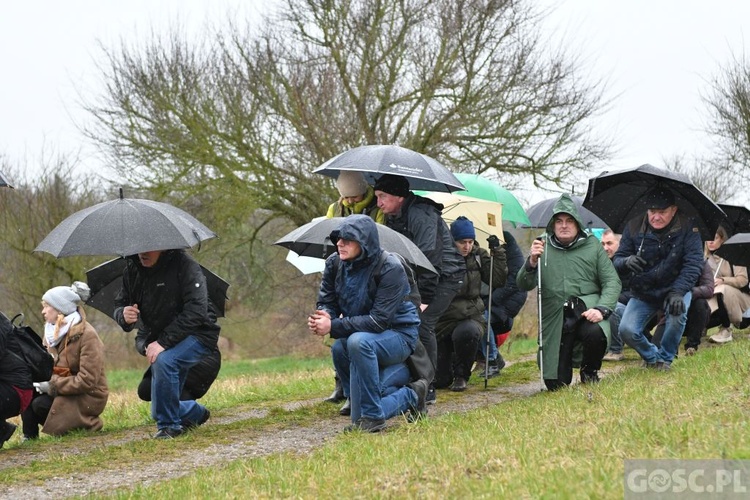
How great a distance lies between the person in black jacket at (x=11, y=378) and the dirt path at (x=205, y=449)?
0.36 metres

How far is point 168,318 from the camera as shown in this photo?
7664 mm

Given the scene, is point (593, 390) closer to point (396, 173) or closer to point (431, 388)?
point (431, 388)

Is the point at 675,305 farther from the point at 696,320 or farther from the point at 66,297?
the point at 66,297

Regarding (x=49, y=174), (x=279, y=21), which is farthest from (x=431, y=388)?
(x=49, y=174)

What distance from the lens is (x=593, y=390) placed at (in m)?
7.82

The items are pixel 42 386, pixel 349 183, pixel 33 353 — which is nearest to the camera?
pixel 33 353

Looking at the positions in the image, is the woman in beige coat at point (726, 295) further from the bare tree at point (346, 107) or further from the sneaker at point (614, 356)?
the bare tree at point (346, 107)

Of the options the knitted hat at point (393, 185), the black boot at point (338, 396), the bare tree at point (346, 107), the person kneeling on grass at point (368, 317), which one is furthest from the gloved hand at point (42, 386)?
the bare tree at point (346, 107)

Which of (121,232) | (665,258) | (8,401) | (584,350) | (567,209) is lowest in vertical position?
(8,401)

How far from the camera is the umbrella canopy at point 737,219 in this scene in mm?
12664

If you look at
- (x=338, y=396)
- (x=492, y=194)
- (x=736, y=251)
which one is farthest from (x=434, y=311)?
(x=736, y=251)

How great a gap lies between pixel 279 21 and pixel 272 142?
10.1 ft

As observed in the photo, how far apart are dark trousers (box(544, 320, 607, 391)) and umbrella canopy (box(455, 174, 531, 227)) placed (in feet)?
8.38

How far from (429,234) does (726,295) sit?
5.97m
